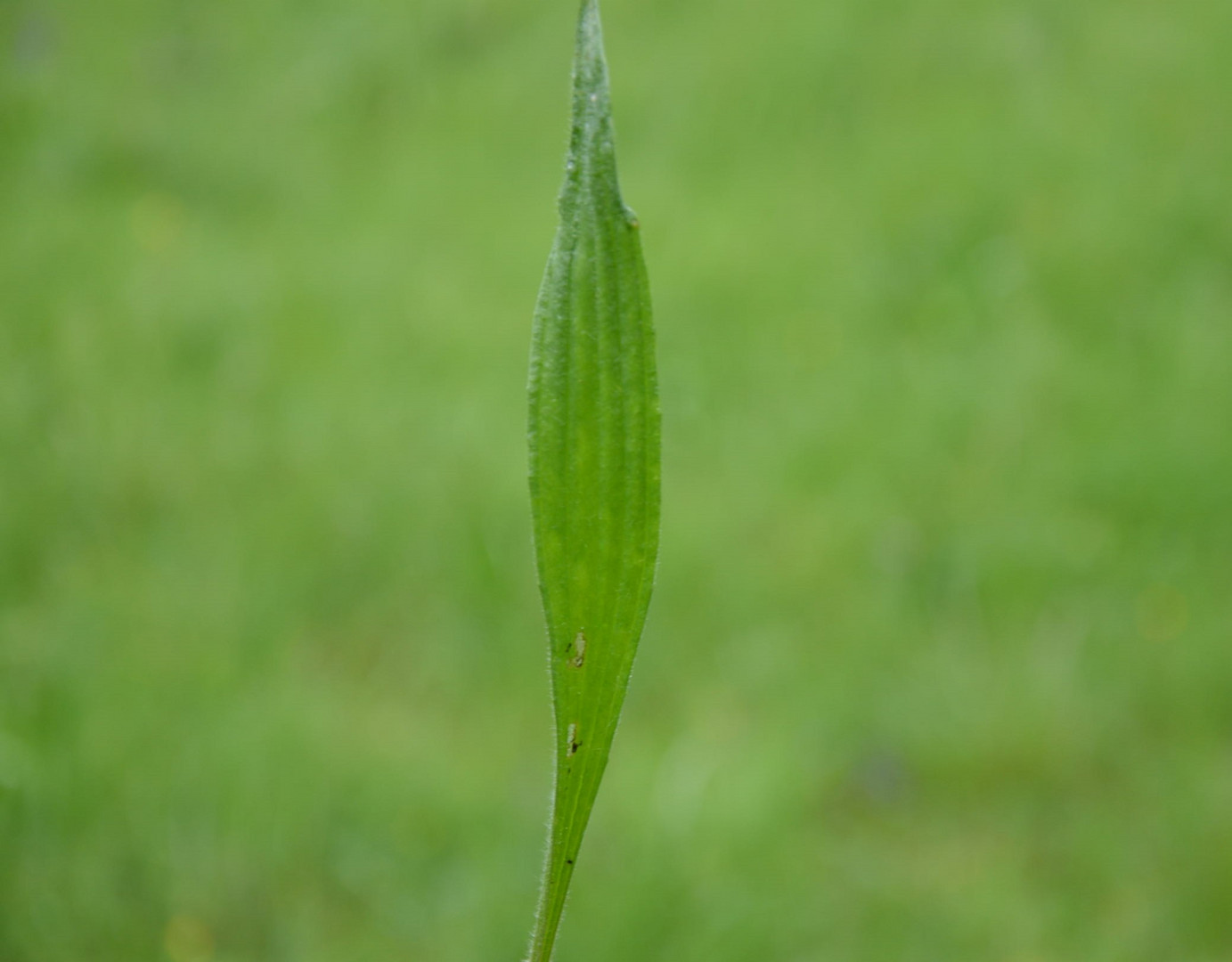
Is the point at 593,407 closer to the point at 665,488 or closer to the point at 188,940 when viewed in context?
the point at 188,940

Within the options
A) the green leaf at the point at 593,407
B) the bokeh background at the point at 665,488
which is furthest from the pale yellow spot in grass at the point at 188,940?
the green leaf at the point at 593,407

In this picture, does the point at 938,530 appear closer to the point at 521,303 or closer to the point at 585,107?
the point at 521,303

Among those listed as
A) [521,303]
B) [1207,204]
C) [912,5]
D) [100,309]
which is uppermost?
[912,5]

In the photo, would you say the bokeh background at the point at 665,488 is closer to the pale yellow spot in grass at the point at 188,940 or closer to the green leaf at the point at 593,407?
the pale yellow spot in grass at the point at 188,940

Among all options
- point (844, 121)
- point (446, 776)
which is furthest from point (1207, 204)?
point (446, 776)

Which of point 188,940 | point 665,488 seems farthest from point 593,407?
point 665,488
